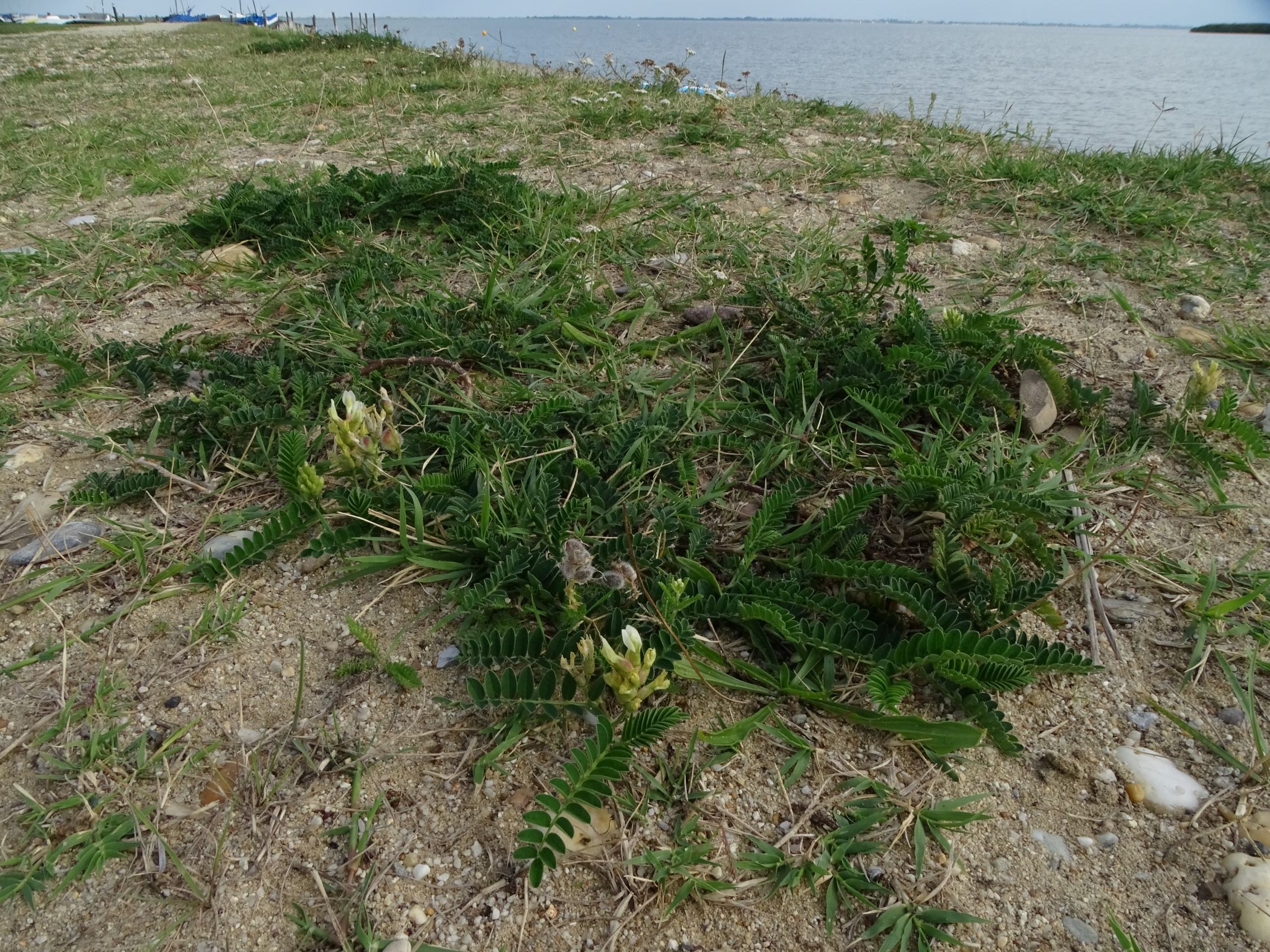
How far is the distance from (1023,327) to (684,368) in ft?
4.20

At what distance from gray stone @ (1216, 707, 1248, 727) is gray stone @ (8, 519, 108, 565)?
254cm

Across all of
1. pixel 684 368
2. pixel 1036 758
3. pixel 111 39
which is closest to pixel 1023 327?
pixel 684 368

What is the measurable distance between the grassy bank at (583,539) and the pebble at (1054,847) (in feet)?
0.32

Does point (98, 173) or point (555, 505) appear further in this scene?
point (98, 173)

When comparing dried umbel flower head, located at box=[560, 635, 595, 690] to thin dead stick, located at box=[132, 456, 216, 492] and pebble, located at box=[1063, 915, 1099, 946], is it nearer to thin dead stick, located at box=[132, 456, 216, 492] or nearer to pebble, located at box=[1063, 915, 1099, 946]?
pebble, located at box=[1063, 915, 1099, 946]

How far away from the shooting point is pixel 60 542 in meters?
1.91

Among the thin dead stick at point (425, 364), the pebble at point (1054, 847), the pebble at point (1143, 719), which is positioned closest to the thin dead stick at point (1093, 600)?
the pebble at point (1143, 719)

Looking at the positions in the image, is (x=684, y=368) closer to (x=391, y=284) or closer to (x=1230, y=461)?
(x=391, y=284)

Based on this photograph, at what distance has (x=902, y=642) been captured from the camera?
1.55 m

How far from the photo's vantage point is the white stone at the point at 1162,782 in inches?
54.4

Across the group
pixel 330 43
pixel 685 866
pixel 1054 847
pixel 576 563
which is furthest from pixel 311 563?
pixel 330 43

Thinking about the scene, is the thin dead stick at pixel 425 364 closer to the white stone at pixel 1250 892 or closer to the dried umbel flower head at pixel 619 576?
the dried umbel flower head at pixel 619 576

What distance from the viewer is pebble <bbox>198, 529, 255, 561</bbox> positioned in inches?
73.5

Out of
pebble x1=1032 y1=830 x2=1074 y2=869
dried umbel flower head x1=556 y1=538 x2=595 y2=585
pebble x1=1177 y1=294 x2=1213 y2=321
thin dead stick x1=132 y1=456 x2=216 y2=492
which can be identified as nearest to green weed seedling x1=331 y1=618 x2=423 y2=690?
dried umbel flower head x1=556 y1=538 x2=595 y2=585
